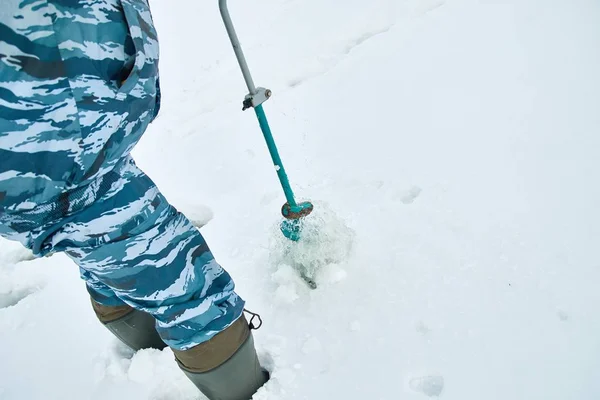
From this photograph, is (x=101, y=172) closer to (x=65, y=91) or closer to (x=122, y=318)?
(x=65, y=91)

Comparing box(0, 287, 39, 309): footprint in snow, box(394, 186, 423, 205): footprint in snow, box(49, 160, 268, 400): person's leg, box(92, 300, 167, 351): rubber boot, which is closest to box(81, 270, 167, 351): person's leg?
box(92, 300, 167, 351): rubber boot

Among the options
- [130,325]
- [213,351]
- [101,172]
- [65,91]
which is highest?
[65,91]

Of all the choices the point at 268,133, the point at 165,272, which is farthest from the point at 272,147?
the point at 165,272

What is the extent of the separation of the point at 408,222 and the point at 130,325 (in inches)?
39.7

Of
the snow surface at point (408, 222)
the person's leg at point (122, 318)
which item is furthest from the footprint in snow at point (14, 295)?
the person's leg at point (122, 318)

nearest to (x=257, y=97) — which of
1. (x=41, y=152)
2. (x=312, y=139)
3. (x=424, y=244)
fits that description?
(x=41, y=152)

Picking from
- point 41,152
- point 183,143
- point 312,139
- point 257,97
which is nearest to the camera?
point 41,152

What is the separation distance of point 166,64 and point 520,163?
3083 millimetres

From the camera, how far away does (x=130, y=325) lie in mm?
1323

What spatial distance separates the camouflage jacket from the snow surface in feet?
2.70

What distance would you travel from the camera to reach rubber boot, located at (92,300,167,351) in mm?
1285

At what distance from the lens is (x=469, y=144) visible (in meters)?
1.70

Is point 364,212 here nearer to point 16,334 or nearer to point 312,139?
point 312,139

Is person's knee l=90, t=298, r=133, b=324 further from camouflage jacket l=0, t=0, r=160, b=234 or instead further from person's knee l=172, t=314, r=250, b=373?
camouflage jacket l=0, t=0, r=160, b=234
